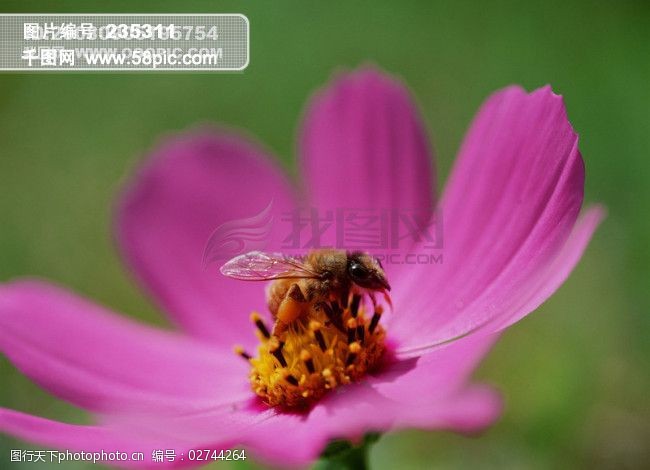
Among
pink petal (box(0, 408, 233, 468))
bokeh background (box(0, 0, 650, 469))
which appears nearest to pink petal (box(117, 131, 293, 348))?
bokeh background (box(0, 0, 650, 469))

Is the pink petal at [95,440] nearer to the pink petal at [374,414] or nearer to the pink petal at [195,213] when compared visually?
the pink petal at [374,414]

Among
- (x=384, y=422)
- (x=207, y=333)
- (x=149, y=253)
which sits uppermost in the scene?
(x=149, y=253)

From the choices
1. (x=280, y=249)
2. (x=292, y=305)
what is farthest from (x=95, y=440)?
(x=280, y=249)

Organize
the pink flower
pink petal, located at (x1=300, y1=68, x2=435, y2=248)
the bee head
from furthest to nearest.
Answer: pink petal, located at (x1=300, y1=68, x2=435, y2=248) < the bee head < the pink flower

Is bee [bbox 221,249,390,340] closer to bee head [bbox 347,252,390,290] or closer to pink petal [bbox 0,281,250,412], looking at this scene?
bee head [bbox 347,252,390,290]

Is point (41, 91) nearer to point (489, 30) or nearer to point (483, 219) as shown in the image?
point (489, 30)

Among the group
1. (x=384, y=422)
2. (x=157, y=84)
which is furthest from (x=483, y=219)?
(x=157, y=84)

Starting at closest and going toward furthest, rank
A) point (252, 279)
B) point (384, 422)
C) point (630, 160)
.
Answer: point (384, 422)
point (252, 279)
point (630, 160)

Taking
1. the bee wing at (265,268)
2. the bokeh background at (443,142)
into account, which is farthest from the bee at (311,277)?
the bokeh background at (443,142)
